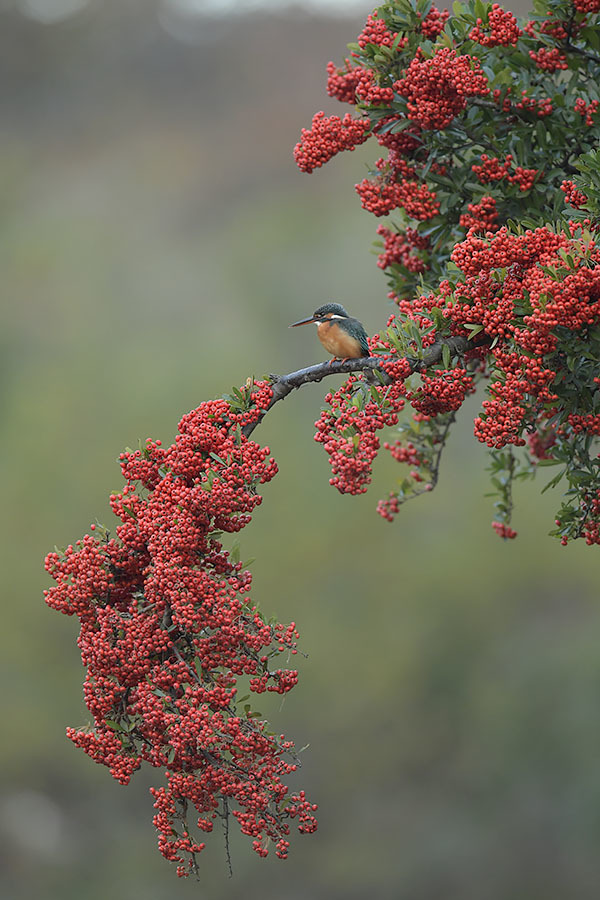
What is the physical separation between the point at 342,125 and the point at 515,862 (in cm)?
534

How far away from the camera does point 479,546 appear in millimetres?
7352

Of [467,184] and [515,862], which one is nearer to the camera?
[467,184]

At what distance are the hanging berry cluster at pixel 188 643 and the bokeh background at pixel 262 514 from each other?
4711mm

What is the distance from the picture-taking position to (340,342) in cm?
277

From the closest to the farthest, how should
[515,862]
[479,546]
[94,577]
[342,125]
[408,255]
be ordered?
[94,577] < [342,125] < [408,255] < [515,862] < [479,546]

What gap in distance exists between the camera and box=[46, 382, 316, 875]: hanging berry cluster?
7.56 feet

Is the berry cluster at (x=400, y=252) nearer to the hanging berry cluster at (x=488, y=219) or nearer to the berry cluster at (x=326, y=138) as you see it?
the hanging berry cluster at (x=488, y=219)

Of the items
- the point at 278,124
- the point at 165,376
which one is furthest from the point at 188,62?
the point at 165,376

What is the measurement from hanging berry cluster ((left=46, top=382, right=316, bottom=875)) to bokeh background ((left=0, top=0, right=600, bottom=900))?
15.5 feet

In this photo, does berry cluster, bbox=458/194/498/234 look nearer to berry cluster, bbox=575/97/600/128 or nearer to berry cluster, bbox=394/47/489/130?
berry cluster, bbox=394/47/489/130

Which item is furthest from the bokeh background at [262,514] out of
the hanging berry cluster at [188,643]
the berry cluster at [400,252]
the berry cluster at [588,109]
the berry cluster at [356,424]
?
the berry cluster at [356,424]

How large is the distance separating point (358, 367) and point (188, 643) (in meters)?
0.81

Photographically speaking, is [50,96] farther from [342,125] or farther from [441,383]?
[441,383]

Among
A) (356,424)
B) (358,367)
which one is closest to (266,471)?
(356,424)
